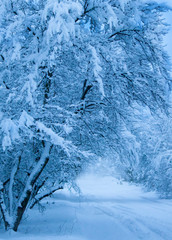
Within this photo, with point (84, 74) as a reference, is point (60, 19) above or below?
above

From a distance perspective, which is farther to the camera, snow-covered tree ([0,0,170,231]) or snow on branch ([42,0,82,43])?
snow-covered tree ([0,0,170,231])

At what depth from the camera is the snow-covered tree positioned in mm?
4457

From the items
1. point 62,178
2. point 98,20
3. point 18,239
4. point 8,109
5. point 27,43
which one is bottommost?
point 18,239

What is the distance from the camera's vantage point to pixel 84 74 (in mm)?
5070

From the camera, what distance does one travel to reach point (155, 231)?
650cm

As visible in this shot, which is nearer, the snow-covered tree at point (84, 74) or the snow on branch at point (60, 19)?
the snow on branch at point (60, 19)

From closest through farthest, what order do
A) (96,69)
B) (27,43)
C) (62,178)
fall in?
(96,69)
(27,43)
(62,178)

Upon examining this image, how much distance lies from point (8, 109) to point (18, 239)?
2493 mm

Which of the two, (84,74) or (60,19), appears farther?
(84,74)

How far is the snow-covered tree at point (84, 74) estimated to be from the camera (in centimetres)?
446

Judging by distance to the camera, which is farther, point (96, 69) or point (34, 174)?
point (34, 174)

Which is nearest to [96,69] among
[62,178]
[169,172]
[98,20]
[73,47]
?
[73,47]

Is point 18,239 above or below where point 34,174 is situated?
below

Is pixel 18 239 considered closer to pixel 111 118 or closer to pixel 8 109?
pixel 8 109
